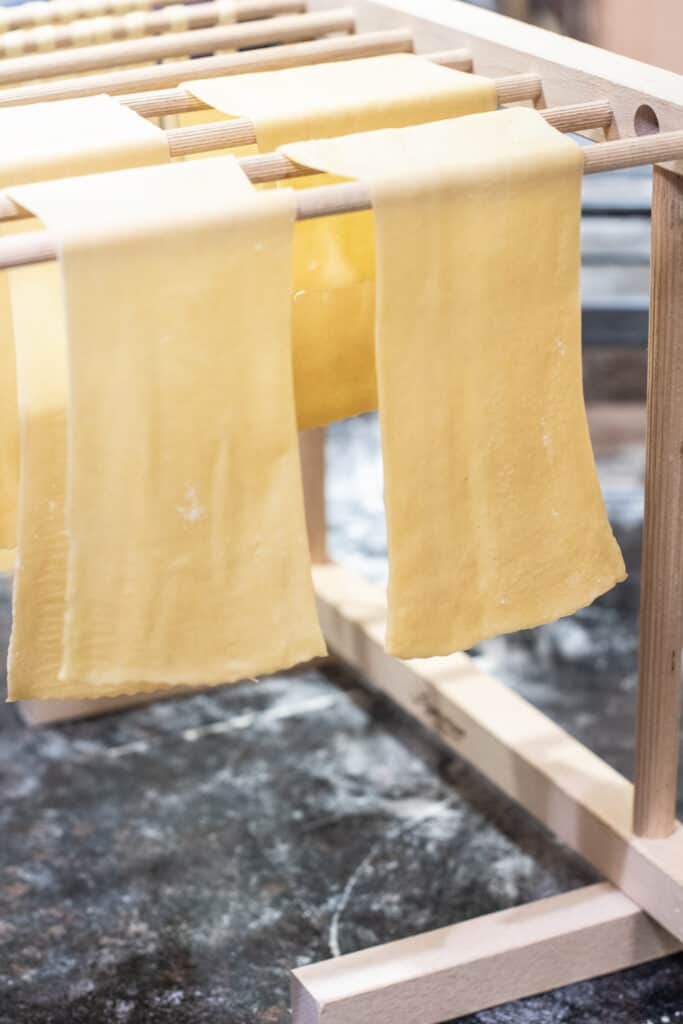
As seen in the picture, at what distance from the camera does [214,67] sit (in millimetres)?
1350

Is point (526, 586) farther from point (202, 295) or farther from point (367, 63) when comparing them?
point (367, 63)

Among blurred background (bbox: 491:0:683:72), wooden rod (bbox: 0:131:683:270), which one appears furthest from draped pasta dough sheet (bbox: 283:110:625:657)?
blurred background (bbox: 491:0:683:72)

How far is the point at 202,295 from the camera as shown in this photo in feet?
3.27

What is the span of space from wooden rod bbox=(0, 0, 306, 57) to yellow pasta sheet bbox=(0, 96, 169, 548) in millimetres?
313

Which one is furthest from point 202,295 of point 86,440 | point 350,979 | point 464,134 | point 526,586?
point 350,979

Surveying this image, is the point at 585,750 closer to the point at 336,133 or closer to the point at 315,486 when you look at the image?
the point at 315,486

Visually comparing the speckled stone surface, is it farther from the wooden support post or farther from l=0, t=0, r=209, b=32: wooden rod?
l=0, t=0, r=209, b=32: wooden rod

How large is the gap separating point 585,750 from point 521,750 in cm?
7

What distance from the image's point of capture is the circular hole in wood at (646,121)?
118 centimetres

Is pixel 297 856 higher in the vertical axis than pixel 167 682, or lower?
lower

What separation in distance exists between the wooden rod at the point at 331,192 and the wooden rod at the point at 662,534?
0.10 meters

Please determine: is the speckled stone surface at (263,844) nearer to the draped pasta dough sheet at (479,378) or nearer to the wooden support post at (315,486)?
the wooden support post at (315,486)

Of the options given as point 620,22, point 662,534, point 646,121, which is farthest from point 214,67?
point 620,22

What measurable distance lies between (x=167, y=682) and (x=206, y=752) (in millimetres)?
849
